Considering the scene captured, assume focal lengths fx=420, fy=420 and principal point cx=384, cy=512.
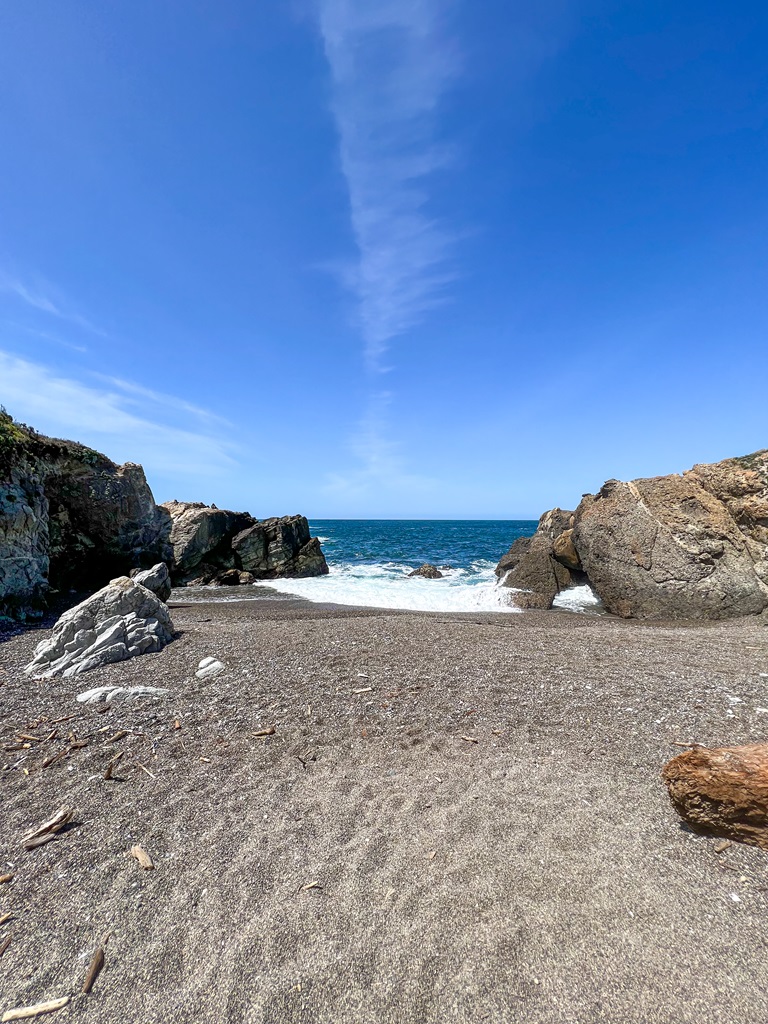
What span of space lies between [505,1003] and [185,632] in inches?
465

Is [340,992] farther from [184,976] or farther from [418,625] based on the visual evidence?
[418,625]

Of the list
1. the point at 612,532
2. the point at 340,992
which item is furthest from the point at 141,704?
the point at 612,532

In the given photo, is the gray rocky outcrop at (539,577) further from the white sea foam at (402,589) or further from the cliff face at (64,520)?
the cliff face at (64,520)

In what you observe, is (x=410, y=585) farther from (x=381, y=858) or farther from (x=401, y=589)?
(x=381, y=858)

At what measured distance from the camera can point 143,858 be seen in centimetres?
455

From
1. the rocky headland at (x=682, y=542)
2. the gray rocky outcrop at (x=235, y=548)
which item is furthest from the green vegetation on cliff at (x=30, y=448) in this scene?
the rocky headland at (x=682, y=542)

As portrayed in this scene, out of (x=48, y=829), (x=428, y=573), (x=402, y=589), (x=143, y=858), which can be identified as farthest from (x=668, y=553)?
(x=48, y=829)

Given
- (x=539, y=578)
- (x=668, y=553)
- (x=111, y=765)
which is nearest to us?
(x=111, y=765)

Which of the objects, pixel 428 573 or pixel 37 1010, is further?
pixel 428 573

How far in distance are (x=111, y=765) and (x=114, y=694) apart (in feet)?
7.89

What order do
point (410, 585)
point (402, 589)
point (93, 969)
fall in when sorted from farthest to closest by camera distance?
point (410, 585) → point (402, 589) → point (93, 969)

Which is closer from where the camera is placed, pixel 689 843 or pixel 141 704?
pixel 689 843

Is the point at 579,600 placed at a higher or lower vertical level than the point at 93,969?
lower

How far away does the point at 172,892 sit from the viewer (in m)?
4.18
